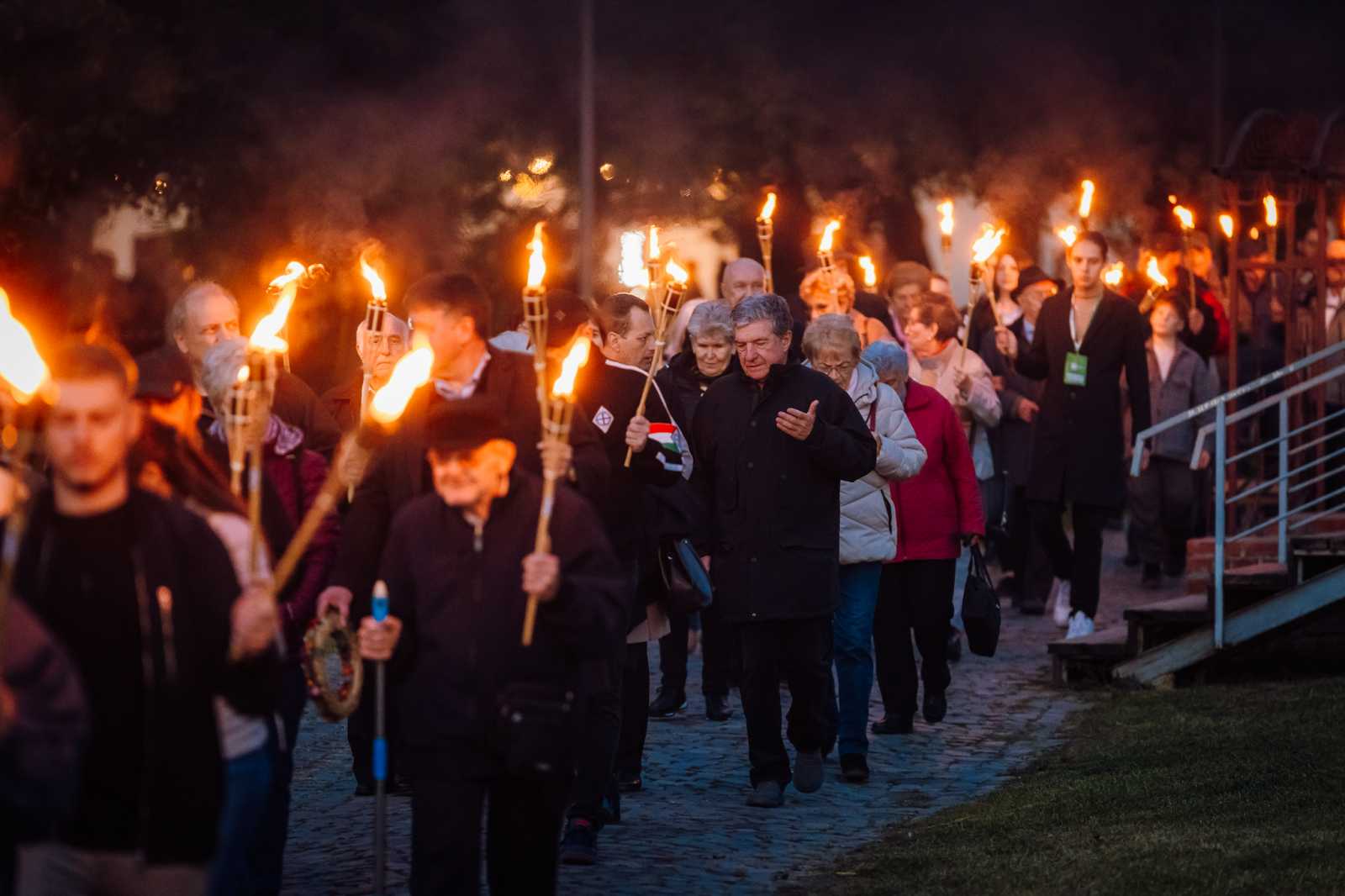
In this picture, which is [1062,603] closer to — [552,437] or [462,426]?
[552,437]

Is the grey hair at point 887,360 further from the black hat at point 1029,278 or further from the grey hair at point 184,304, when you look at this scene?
the black hat at point 1029,278

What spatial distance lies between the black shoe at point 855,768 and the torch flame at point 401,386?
12.2ft

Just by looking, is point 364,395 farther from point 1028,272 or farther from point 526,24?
point 526,24

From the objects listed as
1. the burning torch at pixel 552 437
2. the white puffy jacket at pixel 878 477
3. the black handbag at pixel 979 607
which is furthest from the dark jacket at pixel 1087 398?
the burning torch at pixel 552 437

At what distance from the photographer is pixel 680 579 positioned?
29.1 ft

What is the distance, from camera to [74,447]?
487 centimetres

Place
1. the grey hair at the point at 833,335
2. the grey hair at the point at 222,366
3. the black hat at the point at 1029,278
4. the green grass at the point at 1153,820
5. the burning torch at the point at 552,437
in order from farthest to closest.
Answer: the black hat at the point at 1029,278 → the grey hair at the point at 833,335 → the green grass at the point at 1153,820 → the grey hair at the point at 222,366 → the burning torch at the point at 552,437

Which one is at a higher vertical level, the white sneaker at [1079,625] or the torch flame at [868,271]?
the torch flame at [868,271]

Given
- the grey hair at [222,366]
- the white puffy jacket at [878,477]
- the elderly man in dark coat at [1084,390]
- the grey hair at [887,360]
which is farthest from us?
the elderly man in dark coat at [1084,390]

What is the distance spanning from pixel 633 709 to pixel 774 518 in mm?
853

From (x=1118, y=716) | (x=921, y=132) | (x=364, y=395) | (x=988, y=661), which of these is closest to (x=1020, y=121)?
(x=921, y=132)

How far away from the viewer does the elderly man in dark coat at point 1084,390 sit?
13.4 metres

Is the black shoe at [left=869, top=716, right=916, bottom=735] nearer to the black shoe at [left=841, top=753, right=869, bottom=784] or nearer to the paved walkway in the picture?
the paved walkway

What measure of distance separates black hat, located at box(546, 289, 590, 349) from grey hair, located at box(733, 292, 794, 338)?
1.10m
